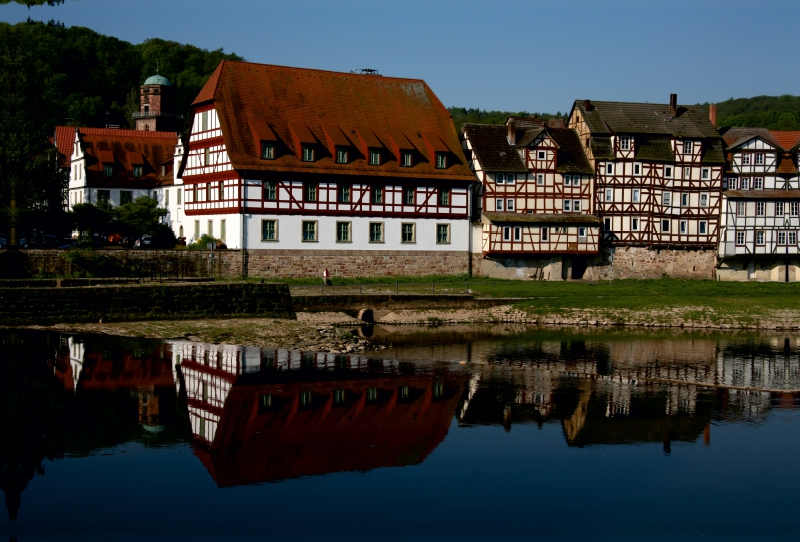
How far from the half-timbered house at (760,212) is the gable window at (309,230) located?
2899 cm

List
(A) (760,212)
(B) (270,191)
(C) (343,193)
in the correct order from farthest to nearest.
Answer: (A) (760,212), (C) (343,193), (B) (270,191)

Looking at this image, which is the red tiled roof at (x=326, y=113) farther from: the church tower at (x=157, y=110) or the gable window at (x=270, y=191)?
the church tower at (x=157, y=110)

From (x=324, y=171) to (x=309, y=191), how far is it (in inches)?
58.7

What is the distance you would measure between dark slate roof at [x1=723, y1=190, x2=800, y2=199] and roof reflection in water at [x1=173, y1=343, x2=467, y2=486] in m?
40.5

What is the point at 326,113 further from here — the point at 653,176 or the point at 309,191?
the point at 653,176

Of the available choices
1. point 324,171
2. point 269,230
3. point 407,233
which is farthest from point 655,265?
point 269,230

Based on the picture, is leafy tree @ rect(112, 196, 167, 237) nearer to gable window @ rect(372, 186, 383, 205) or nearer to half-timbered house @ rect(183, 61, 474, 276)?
half-timbered house @ rect(183, 61, 474, 276)

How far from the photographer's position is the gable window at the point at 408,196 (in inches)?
2427

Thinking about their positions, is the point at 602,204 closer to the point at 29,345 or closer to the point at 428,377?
the point at 428,377

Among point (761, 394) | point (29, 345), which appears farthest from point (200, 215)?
point (761, 394)

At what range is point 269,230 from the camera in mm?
57219

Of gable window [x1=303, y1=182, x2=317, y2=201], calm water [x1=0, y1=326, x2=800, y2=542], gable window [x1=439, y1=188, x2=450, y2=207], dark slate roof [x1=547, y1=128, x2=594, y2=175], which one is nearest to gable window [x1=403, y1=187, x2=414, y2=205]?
gable window [x1=439, y1=188, x2=450, y2=207]

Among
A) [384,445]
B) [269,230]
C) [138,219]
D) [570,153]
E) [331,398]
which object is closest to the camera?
[384,445]

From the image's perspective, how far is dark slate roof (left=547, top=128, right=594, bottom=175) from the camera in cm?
6569
